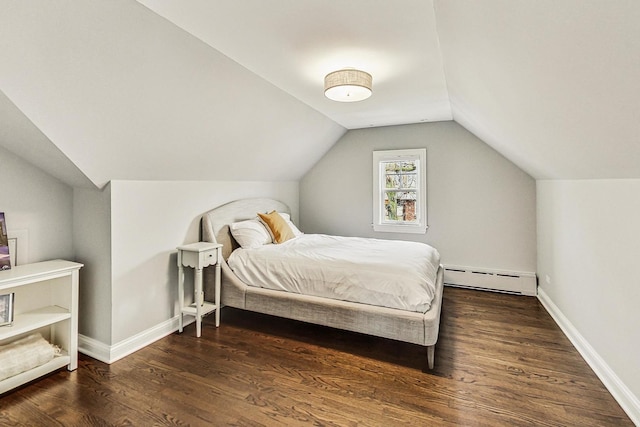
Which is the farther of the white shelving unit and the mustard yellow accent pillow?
the mustard yellow accent pillow

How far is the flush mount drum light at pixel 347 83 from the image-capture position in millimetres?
2514

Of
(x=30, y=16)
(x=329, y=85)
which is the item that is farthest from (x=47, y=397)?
(x=329, y=85)

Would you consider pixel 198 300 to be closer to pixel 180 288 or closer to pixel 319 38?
pixel 180 288

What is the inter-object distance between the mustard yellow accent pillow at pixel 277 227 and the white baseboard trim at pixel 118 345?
1.53 meters

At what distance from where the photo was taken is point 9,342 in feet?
7.82

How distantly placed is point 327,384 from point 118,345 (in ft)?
5.64

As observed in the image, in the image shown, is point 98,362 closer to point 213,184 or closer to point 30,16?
point 213,184

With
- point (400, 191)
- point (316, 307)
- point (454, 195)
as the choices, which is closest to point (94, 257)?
point (316, 307)

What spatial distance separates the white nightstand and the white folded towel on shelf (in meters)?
0.99

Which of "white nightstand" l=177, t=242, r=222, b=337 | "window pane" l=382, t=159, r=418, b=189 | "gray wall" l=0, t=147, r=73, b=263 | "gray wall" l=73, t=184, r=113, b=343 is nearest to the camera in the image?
"gray wall" l=0, t=147, r=73, b=263

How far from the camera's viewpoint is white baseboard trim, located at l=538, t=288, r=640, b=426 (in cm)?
190

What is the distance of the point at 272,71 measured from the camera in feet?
8.91

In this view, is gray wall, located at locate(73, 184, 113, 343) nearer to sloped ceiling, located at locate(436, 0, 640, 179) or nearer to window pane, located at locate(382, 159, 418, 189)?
sloped ceiling, located at locate(436, 0, 640, 179)

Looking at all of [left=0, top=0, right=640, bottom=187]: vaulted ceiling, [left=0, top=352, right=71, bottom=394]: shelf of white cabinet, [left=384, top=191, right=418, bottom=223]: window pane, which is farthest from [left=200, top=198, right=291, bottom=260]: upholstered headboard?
[left=384, top=191, right=418, bottom=223]: window pane
